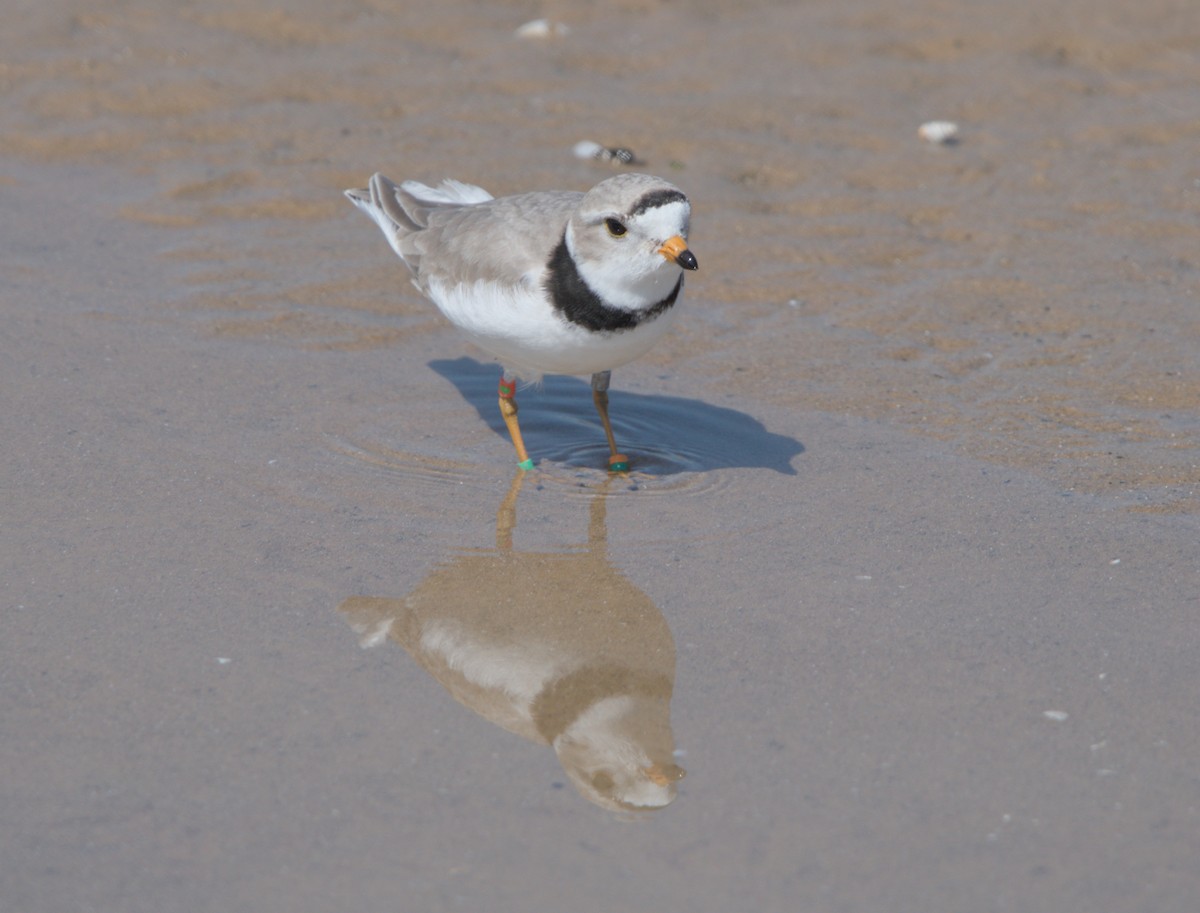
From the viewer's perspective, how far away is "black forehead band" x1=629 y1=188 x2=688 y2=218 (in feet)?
15.6

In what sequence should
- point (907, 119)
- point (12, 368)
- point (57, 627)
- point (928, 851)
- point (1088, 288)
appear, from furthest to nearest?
point (907, 119) < point (1088, 288) < point (12, 368) < point (57, 627) < point (928, 851)

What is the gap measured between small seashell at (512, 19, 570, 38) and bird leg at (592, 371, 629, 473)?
474cm

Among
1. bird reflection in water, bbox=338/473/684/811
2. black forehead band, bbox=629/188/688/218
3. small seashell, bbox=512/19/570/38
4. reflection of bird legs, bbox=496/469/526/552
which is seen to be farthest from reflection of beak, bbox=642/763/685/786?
small seashell, bbox=512/19/570/38

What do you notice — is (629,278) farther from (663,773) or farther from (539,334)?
(663,773)

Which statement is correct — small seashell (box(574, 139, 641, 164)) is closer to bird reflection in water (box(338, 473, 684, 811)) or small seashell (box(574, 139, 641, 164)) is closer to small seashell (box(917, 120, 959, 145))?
small seashell (box(917, 120, 959, 145))

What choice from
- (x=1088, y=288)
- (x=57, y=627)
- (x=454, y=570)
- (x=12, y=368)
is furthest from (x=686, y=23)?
(x=57, y=627)

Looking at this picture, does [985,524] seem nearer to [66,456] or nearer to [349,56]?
[66,456]

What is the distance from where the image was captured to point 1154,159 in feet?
26.8

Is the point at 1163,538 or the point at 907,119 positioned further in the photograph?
the point at 907,119

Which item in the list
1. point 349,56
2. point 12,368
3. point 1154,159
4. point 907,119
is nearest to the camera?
point 12,368

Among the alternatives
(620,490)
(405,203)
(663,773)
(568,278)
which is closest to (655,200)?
(568,278)

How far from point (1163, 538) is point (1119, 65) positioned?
213 inches

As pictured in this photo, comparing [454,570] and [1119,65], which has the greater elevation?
[1119,65]

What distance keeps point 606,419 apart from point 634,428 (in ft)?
1.00
